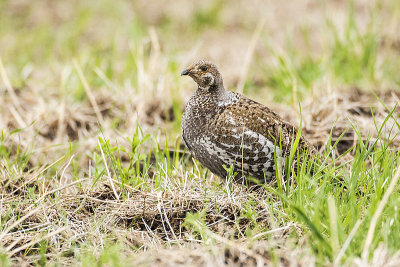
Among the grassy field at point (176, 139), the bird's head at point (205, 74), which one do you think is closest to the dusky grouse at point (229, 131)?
the bird's head at point (205, 74)

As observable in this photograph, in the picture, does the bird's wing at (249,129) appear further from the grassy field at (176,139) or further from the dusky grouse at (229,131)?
the grassy field at (176,139)

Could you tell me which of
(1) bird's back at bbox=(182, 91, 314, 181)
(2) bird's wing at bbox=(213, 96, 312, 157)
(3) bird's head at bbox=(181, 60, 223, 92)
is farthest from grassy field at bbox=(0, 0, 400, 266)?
(3) bird's head at bbox=(181, 60, 223, 92)

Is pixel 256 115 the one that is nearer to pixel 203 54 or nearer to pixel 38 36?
pixel 203 54

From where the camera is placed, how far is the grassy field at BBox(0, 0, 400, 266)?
3.13 metres

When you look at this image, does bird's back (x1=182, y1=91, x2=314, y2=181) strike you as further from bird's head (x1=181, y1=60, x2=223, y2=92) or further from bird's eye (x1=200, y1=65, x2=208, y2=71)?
bird's eye (x1=200, y1=65, x2=208, y2=71)

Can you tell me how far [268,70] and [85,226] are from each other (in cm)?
408

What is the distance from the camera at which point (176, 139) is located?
468cm

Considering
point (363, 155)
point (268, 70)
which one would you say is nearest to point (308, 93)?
point (268, 70)

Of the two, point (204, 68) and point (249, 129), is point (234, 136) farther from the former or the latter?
point (204, 68)

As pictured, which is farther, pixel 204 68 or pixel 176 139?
pixel 176 139

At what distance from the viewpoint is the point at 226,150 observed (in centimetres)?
397

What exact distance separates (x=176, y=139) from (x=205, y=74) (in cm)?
72

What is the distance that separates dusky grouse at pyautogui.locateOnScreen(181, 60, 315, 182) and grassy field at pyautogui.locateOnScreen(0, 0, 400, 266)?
0.18m

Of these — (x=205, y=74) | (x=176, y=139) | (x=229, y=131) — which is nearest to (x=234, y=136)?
(x=229, y=131)
